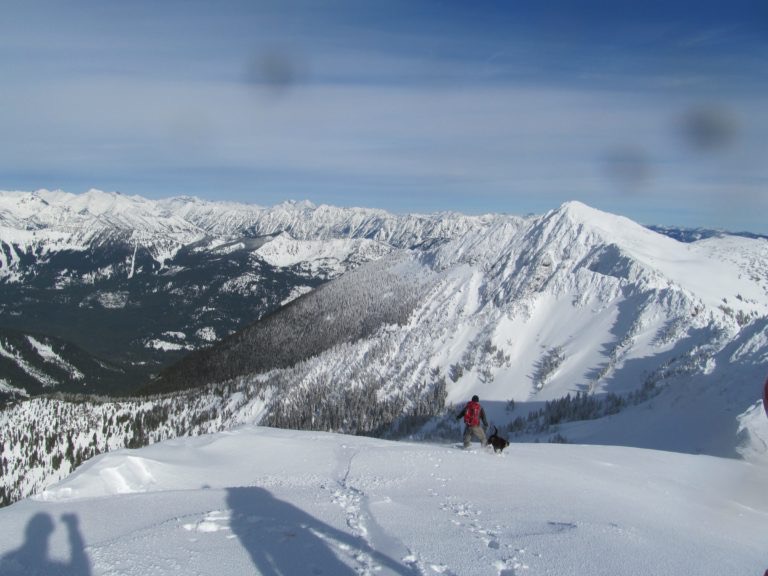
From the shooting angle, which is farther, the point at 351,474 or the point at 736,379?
the point at 736,379

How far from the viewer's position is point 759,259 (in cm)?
17750

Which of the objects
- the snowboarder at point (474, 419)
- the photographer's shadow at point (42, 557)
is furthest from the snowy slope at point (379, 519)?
the snowboarder at point (474, 419)

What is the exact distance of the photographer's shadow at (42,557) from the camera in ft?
30.1

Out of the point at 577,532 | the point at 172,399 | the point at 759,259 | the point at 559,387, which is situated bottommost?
the point at 172,399

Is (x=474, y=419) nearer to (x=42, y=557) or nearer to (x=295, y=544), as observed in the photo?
(x=295, y=544)

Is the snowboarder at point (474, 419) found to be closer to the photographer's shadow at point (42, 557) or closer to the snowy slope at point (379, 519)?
the snowy slope at point (379, 519)

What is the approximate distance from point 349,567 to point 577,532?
17.3ft

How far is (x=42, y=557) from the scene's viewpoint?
31.9 ft

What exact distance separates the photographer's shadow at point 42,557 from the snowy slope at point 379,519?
0.04m

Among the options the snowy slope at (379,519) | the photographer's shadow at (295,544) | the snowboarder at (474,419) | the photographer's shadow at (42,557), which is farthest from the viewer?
the snowboarder at (474,419)

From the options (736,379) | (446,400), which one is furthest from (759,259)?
(736,379)

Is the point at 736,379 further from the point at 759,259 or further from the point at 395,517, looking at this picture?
the point at 759,259

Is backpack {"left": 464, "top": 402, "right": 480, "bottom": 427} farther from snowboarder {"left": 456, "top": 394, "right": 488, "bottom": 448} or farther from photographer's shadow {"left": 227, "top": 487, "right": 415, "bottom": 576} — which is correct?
photographer's shadow {"left": 227, "top": 487, "right": 415, "bottom": 576}

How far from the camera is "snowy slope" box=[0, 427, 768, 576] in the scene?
32.3 ft
